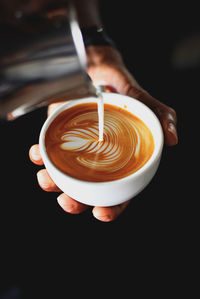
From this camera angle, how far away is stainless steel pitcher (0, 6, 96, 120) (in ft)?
2.09

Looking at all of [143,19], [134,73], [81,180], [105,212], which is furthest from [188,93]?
[81,180]

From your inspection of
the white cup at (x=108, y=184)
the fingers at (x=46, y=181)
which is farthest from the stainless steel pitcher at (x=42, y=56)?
the fingers at (x=46, y=181)

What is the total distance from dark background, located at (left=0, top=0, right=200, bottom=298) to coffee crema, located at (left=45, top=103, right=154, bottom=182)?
0.41 meters

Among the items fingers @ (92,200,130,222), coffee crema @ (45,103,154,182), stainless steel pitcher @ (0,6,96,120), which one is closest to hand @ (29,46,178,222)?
fingers @ (92,200,130,222)

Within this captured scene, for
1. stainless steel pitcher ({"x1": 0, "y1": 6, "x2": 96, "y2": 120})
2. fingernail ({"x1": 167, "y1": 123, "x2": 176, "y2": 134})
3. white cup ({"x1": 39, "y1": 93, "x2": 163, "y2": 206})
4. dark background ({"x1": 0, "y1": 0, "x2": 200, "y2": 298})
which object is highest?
stainless steel pitcher ({"x1": 0, "y1": 6, "x2": 96, "y2": 120})

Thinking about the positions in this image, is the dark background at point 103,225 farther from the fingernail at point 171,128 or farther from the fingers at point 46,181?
the fingernail at point 171,128

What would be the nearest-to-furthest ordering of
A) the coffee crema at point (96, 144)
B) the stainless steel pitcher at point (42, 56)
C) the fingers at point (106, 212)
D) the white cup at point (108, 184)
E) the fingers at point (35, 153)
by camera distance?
the stainless steel pitcher at point (42, 56) → the white cup at point (108, 184) → the coffee crema at point (96, 144) → the fingers at point (106, 212) → the fingers at point (35, 153)

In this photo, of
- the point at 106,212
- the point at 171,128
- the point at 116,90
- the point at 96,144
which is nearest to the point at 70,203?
the point at 106,212

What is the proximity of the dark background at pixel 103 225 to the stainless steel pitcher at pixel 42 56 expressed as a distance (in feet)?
2.49

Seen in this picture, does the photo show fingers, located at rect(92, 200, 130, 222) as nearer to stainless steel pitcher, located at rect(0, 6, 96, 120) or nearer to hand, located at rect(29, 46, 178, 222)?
hand, located at rect(29, 46, 178, 222)

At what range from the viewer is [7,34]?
0.63 meters

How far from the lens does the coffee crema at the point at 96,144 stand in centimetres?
94

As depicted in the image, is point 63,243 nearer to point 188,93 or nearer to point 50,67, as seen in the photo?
point 50,67

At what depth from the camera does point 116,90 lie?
147 cm
